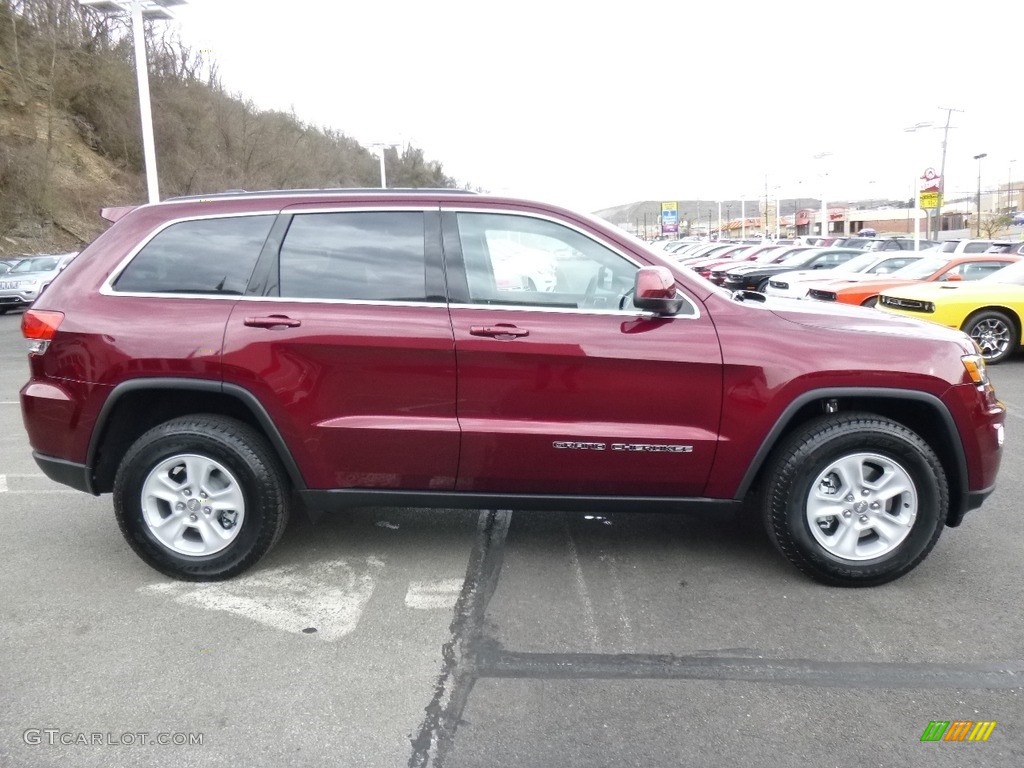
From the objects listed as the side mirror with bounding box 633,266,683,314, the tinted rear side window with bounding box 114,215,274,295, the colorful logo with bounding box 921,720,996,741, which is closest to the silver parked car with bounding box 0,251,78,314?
the tinted rear side window with bounding box 114,215,274,295

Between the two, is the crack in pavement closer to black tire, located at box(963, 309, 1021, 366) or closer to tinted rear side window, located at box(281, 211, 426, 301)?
tinted rear side window, located at box(281, 211, 426, 301)

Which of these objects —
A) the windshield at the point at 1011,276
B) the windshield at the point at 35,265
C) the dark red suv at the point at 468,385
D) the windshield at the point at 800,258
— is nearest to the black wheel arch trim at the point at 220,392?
the dark red suv at the point at 468,385

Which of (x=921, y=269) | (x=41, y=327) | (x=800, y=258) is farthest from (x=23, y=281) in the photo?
(x=41, y=327)

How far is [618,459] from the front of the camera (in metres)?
4.14

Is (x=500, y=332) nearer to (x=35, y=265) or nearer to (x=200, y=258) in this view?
(x=200, y=258)

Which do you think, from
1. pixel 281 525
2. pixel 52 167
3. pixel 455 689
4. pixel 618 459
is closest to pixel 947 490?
pixel 618 459

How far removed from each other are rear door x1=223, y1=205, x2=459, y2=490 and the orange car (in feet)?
35.0

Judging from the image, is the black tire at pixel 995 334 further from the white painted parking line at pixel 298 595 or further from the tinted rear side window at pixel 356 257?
the white painted parking line at pixel 298 595

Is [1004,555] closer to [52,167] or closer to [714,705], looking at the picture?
[714,705]

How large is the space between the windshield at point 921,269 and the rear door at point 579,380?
38.6ft

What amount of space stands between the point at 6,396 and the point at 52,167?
27307mm

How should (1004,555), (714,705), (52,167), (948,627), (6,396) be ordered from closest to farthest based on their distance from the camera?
(714,705) < (948,627) < (1004,555) < (6,396) < (52,167)

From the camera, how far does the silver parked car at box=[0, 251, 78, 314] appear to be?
22.5 m

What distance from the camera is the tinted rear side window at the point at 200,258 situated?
4.31 m
